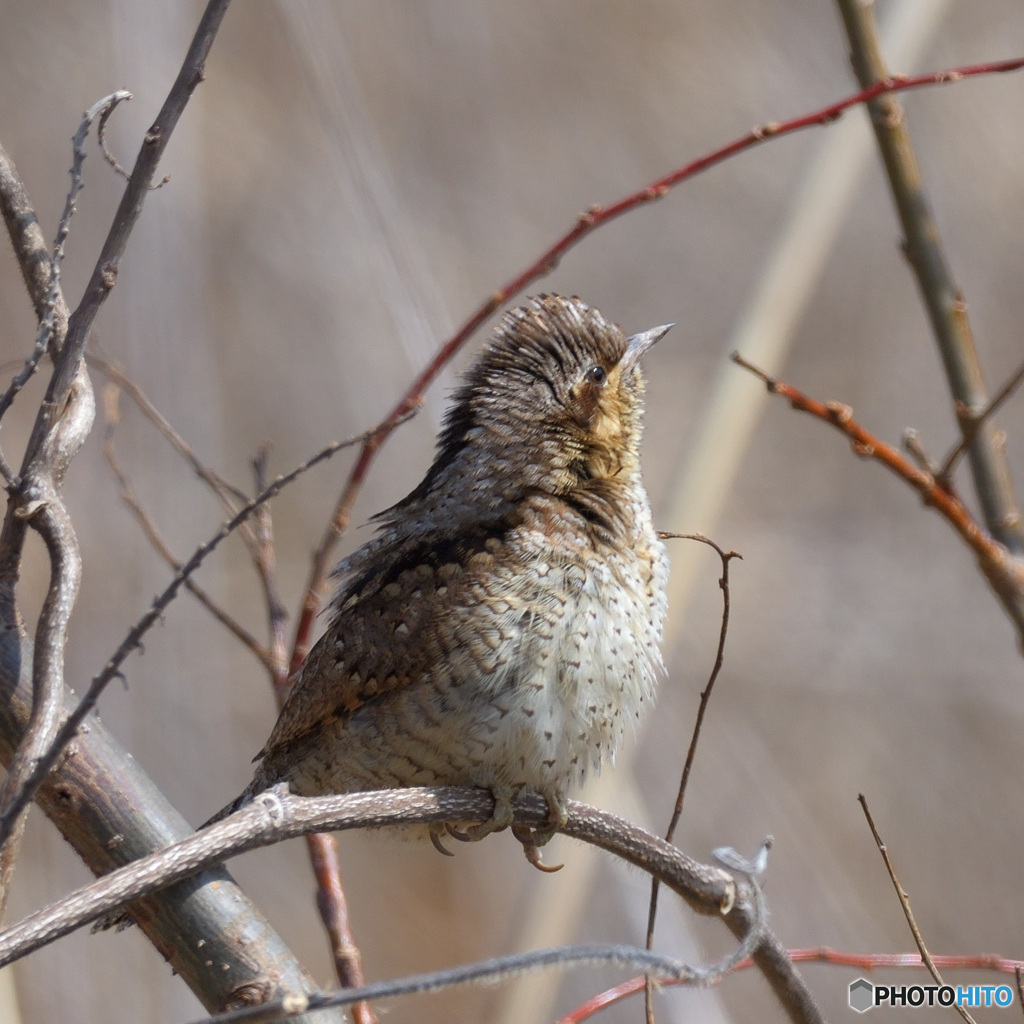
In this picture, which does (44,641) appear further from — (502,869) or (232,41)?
(232,41)

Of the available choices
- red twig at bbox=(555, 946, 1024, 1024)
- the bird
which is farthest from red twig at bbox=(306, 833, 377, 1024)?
red twig at bbox=(555, 946, 1024, 1024)

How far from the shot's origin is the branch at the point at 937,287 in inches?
79.7

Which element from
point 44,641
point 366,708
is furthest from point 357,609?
point 44,641

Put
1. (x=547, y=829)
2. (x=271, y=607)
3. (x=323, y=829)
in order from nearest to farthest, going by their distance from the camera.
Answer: (x=323, y=829) → (x=547, y=829) → (x=271, y=607)

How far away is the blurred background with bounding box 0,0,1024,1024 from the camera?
205 inches

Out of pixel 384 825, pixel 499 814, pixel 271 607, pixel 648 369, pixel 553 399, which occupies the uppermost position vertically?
pixel 648 369

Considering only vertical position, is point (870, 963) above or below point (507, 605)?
below

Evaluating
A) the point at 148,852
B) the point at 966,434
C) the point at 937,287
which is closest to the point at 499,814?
the point at 148,852

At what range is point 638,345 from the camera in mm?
2369

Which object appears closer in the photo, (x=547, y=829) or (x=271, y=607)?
(x=547, y=829)

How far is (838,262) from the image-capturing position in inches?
252

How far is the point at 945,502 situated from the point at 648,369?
154 inches

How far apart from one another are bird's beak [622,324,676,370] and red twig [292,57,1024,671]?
0.24 metres

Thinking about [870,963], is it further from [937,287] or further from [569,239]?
[569,239]
